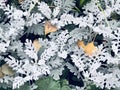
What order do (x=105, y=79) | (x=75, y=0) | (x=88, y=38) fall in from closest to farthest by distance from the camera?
(x=105, y=79)
(x=88, y=38)
(x=75, y=0)

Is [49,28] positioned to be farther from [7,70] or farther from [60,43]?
[7,70]

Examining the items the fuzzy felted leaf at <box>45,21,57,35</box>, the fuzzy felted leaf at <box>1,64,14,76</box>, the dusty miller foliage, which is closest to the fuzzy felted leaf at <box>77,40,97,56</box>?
the dusty miller foliage

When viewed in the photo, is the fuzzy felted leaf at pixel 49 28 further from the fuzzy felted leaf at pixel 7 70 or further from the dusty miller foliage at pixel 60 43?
the fuzzy felted leaf at pixel 7 70

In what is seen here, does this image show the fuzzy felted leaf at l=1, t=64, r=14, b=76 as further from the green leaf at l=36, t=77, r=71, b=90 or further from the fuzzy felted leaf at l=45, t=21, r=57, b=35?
the fuzzy felted leaf at l=45, t=21, r=57, b=35

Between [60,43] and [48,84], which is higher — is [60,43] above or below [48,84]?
above

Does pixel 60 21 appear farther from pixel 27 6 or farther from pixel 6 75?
pixel 6 75

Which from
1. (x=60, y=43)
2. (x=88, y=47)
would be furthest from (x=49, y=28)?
(x=88, y=47)

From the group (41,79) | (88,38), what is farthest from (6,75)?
(88,38)

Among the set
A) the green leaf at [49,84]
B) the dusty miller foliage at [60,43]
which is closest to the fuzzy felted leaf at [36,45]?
the dusty miller foliage at [60,43]
